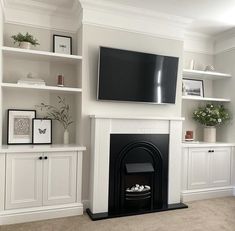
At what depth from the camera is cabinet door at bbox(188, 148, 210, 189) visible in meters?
3.62

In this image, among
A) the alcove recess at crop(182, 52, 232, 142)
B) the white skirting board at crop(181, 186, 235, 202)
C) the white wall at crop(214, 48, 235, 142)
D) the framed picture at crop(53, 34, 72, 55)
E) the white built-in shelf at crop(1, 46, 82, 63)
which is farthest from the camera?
the alcove recess at crop(182, 52, 232, 142)

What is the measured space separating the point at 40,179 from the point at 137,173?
121 centimetres

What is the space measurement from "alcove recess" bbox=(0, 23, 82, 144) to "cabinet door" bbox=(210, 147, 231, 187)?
2.15 metres

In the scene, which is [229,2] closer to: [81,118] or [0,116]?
[81,118]

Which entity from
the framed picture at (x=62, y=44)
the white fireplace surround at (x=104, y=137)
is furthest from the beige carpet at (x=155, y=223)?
the framed picture at (x=62, y=44)

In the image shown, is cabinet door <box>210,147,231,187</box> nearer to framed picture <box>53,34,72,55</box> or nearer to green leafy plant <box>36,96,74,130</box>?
green leafy plant <box>36,96,74,130</box>

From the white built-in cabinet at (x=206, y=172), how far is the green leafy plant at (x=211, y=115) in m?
0.43

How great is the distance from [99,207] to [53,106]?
146cm

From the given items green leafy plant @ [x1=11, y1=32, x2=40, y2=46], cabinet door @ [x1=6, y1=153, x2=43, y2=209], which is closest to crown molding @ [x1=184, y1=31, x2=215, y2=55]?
green leafy plant @ [x1=11, y1=32, x2=40, y2=46]

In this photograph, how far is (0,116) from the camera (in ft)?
9.20

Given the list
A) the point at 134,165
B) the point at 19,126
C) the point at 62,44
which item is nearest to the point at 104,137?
the point at 134,165

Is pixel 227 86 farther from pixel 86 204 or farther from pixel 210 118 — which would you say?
pixel 86 204

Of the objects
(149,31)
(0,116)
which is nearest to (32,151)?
(0,116)

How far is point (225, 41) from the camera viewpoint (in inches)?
163
